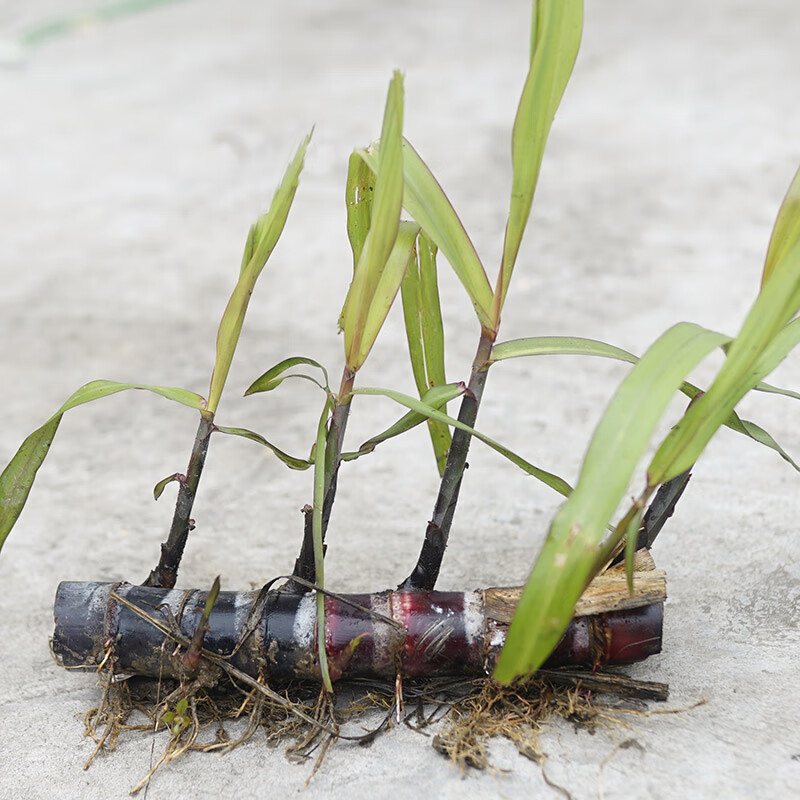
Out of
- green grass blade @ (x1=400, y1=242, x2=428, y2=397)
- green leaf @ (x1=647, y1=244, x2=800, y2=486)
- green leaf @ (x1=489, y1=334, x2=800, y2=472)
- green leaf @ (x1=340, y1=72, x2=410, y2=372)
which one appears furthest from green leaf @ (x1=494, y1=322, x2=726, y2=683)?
green grass blade @ (x1=400, y1=242, x2=428, y2=397)

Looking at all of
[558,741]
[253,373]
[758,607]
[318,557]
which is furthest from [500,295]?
[253,373]

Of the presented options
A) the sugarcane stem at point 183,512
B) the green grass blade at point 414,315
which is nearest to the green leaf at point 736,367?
the green grass blade at point 414,315

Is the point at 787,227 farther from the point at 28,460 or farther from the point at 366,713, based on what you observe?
the point at 28,460

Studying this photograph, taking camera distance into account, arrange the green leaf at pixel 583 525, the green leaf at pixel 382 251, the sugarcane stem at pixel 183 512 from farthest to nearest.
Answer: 1. the sugarcane stem at pixel 183 512
2. the green leaf at pixel 382 251
3. the green leaf at pixel 583 525

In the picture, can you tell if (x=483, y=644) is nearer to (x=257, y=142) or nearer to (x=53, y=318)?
(x=53, y=318)

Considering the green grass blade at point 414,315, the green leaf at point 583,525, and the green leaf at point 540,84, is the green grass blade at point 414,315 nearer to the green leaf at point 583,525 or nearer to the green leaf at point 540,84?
the green leaf at point 540,84

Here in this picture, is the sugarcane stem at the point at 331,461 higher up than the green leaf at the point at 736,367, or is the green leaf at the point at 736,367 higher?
the green leaf at the point at 736,367

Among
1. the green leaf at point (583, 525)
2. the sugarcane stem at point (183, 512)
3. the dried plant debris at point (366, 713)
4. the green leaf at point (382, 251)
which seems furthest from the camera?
the sugarcane stem at point (183, 512)
